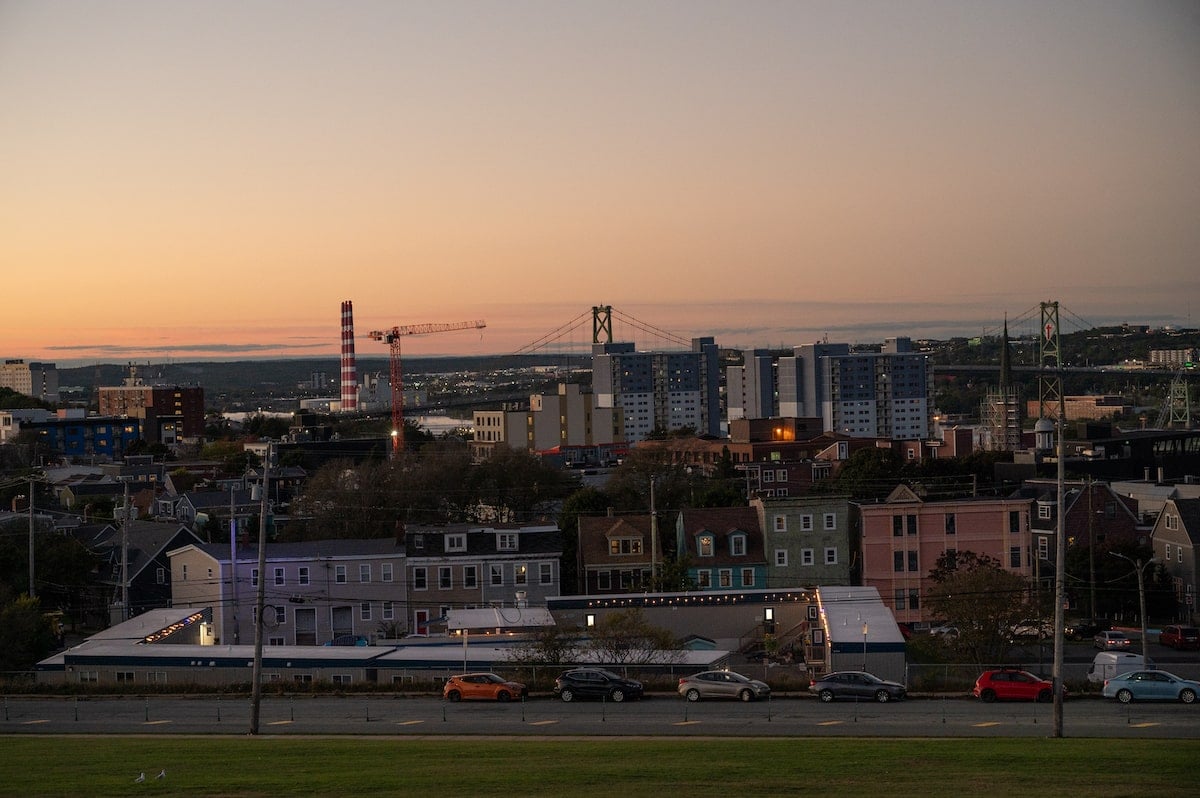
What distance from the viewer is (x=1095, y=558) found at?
46.7 meters

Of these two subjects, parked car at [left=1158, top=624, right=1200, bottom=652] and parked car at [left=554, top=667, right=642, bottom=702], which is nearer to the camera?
parked car at [left=554, top=667, right=642, bottom=702]

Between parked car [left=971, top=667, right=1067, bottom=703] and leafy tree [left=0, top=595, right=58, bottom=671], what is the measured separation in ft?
80.5

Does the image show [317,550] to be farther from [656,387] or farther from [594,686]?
[656,387]

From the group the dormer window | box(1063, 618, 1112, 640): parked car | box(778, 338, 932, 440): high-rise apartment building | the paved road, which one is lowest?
box(1063, 618, 1112, 640): parked car

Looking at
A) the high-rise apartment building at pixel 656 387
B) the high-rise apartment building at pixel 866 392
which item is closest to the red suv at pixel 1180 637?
the high-rise apartment building at pixel 866 392

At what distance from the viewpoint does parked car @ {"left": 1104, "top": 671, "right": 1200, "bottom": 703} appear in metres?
27.2

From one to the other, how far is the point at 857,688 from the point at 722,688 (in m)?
2.74

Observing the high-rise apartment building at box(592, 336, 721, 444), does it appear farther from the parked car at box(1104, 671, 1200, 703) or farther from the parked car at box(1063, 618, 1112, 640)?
the parked car at box(1104, 671, 1200, 703)

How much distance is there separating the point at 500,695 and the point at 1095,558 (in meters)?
25.8

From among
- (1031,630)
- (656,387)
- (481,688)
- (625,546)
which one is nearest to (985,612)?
(1031,630)

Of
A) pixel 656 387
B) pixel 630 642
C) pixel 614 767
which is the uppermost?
pixel 656 387

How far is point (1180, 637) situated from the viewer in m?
39.6

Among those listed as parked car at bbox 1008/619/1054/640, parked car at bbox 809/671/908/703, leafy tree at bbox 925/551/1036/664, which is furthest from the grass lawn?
parked car at bbox 1008/619/1054/640

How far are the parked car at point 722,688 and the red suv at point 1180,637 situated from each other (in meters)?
17.1
